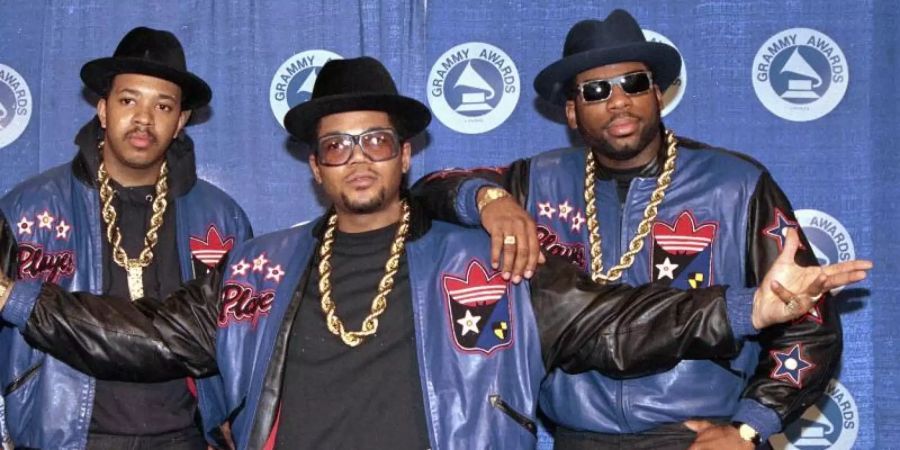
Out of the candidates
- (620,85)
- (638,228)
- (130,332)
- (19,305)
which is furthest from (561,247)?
(19,305)

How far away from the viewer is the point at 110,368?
3318 millimetres

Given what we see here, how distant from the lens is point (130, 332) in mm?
3303

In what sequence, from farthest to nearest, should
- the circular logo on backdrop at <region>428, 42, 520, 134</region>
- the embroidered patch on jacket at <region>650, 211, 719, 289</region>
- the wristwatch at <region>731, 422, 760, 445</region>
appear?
the circular logo on backdrop at <region>428, 42, 520, 134</region>, the embroidered patch on jacket at <region>650, 211, 719, 289</region>, the wristwatch at <region>731, 422, 760, 445</region>

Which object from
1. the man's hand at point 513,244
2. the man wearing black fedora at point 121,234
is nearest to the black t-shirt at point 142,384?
the man wearing black fedora at point 121,234

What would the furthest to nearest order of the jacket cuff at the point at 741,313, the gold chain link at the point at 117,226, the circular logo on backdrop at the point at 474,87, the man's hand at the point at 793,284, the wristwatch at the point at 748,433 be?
the circular logo on backdrop at the point at 474,87
the gold chain link at the point at 117,226
the wristwatch at the point at 748,433
the jacket cuff at the point at 741,313
the man's hand at the point at 793,284

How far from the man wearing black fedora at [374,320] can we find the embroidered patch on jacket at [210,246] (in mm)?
502

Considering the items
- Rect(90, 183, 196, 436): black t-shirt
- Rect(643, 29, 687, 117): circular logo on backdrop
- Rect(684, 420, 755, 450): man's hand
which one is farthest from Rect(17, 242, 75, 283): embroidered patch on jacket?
Rect(643, 29, 687, 117): circular logo on backdrop

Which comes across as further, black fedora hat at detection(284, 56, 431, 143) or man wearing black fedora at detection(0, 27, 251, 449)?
man wearing black fedora at detection(0, 27, 251, 449)

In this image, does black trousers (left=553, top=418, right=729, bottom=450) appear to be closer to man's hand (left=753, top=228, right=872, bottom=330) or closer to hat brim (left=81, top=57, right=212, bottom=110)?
man's hand (left=753, top=228, right=872, bottom=330)

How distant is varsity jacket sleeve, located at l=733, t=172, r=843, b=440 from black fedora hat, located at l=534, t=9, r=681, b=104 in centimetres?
63

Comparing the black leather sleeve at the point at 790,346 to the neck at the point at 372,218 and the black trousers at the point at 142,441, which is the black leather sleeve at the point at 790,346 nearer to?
the neck at the point at 372,218

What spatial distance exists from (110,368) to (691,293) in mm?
1671

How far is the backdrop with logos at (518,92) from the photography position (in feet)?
14.5

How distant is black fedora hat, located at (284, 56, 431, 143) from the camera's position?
10.7 ft
